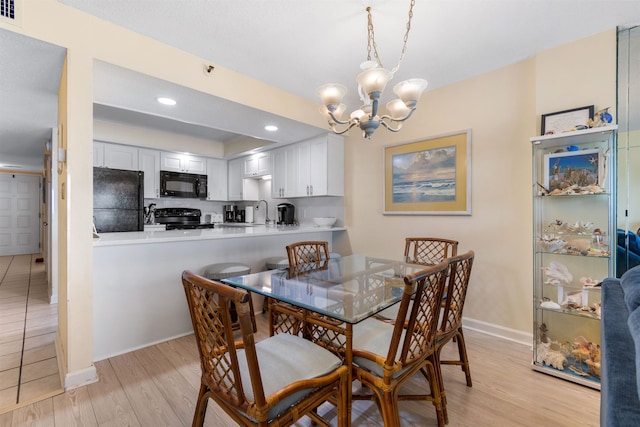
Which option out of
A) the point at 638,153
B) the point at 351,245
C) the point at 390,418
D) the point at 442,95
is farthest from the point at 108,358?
the point at 638,153

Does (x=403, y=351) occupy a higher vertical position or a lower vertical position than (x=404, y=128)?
lower

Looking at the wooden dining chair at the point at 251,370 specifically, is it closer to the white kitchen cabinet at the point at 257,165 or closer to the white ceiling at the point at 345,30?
the white ceiling at the point at 345,30

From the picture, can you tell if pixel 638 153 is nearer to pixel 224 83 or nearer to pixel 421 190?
pixel 421 190

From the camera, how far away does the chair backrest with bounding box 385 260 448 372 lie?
3.72 ft

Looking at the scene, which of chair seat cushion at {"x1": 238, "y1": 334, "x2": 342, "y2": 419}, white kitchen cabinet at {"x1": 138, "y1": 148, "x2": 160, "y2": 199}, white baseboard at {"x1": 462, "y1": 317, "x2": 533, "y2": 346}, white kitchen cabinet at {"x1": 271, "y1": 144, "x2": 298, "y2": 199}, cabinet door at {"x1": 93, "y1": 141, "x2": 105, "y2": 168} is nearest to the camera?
chair seat cushion at {"x1": 238, "y1": 334, "x2": 342, "y2": 419}

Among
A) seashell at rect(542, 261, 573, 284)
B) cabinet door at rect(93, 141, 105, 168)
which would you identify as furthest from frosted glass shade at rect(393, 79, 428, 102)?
cabinet door at rect(93, 141, 105, 168)

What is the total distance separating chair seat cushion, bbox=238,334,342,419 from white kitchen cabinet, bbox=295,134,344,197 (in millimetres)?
2584

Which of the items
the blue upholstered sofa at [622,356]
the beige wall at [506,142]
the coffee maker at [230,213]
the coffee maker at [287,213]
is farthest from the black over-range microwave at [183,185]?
the blue upholstered sofa at [622,356]

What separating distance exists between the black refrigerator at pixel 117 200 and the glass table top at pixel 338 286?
316cm

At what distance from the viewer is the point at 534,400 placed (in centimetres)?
175

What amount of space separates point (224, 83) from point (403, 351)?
2516 mm

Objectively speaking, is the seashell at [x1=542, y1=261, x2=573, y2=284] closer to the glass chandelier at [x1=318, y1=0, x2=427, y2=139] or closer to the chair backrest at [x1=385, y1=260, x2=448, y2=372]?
the chair backrest at [x1=385, y1=260, x2=448, y2=372]

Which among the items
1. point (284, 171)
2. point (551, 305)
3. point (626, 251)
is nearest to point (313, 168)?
point (284, 171)

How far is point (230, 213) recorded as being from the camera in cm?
584
